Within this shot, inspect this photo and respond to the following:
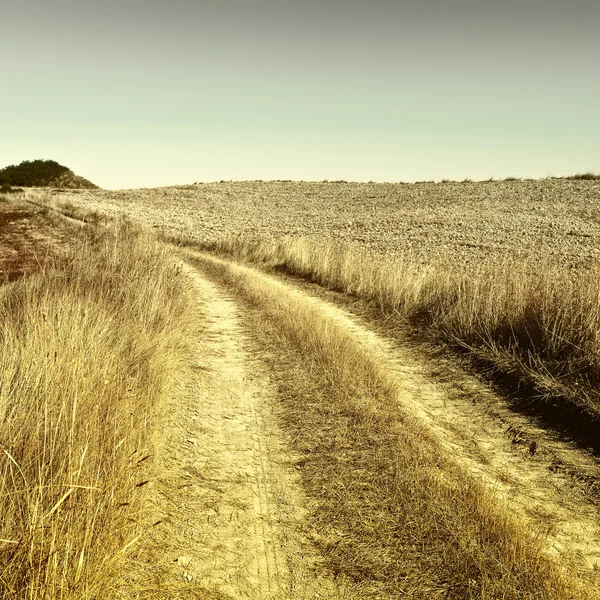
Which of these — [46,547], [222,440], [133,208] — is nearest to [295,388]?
[222,440]

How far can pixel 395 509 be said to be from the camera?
145 inches

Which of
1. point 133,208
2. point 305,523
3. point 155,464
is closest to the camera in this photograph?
point 305,523

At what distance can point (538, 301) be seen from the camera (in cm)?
786

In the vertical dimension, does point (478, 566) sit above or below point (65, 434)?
below

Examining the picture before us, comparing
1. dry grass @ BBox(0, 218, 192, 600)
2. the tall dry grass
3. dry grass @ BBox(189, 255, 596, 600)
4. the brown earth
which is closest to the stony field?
the tall dry grass

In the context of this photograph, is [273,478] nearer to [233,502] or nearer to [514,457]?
[233,502]

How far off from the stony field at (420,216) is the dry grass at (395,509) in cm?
1307

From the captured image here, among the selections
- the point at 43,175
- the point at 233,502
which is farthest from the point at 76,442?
the point at 43,175

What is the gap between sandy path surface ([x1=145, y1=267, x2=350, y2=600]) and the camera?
3.11 metres

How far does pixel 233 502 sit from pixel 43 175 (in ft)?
318

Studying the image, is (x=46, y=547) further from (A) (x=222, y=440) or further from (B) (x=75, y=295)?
(B) (x=75, y=295)

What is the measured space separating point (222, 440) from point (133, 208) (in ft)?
147

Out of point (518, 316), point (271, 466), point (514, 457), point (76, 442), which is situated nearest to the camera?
point (76, 442)

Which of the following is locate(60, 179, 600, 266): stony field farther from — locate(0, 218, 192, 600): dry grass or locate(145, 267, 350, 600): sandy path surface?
locate(0, 218, 192, 600): dry grass
